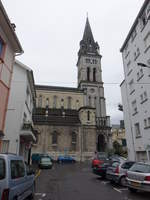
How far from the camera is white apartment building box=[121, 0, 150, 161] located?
1764cm

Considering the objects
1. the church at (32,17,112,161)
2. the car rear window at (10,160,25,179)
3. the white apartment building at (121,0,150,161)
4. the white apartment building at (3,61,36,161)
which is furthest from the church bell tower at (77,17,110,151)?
the car rear window at (10,160,25,179)

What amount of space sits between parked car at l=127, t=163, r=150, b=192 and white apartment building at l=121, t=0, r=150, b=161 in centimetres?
Result: 899

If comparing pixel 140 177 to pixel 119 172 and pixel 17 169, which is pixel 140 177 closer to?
pixel 119 172

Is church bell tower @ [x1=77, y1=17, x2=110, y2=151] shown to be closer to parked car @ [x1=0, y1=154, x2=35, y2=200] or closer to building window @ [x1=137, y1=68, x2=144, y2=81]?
building window @ [x1=137, y1=68, x2=144, y2=81]

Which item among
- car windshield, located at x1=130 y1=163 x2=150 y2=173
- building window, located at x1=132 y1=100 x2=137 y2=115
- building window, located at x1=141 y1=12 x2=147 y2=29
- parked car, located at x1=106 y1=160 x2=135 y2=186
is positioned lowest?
parked car, located at x1=106 y1=160 x2=135 y2=186

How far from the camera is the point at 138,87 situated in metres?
19.8

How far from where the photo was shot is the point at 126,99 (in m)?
23.8

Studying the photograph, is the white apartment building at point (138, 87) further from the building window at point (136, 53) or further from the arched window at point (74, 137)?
the arched window at point (74, 137)

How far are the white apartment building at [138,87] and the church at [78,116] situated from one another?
67.5 ft

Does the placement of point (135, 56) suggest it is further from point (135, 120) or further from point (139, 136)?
point (139, 136)

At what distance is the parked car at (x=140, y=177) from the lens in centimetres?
721

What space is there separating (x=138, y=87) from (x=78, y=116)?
96.6 ft

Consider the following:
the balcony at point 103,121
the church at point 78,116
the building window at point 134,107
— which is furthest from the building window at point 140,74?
the balcony at point 103,121

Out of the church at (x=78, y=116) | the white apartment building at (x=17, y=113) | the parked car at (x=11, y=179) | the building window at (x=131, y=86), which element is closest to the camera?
the parked car at (x=11, y=179)
